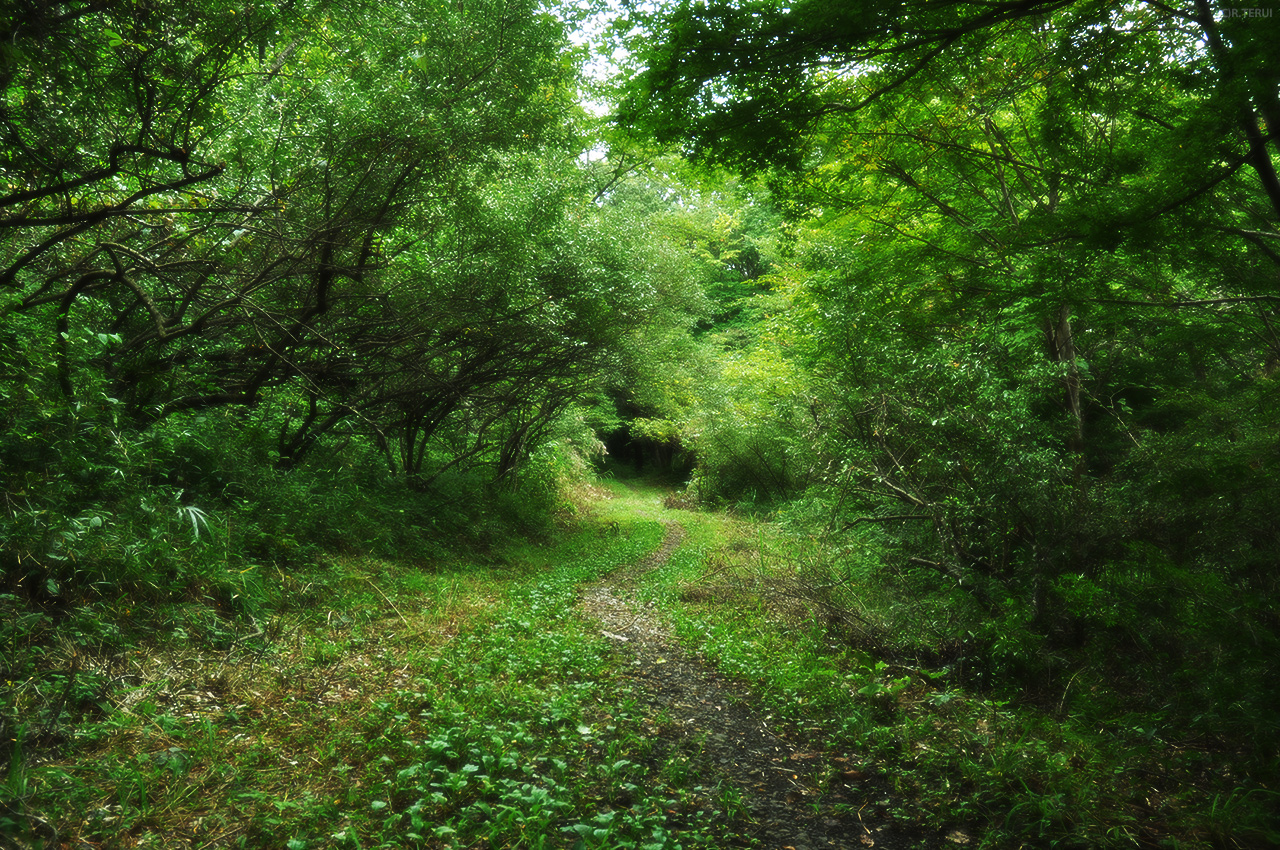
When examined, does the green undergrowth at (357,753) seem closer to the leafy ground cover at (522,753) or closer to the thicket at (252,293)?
the leafy ground cover at (522,753)

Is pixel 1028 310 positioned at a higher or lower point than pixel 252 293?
lower

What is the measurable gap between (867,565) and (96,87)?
8.30 meters

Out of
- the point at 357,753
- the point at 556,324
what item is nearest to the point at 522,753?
the point at 357,753

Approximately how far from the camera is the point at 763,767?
4.11m

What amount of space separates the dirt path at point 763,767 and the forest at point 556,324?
15 centimetres

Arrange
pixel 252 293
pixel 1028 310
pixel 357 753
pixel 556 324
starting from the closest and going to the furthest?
pixel 357 753 < pixel 1028 310 < pixel 252 293 < pixel 556 324

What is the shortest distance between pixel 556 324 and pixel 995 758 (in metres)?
8.19

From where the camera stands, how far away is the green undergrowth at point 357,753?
9.05 feet

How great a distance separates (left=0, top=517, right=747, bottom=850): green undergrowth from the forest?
0.10 feet

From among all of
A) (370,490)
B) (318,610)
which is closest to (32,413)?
(318,610)

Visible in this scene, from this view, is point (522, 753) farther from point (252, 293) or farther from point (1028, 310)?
point (1028, 310)

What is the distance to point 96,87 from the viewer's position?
392 cm

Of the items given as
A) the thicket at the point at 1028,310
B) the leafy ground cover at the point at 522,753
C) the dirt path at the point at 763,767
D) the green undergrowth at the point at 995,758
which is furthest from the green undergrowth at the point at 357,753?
the thicket at the point at 1028,310

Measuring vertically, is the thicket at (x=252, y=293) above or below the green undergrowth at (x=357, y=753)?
above
